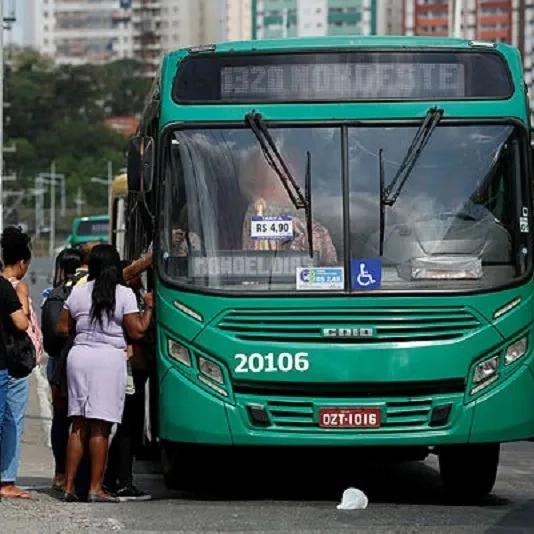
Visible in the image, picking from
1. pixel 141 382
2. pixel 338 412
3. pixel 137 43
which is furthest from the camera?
pixel 137 43

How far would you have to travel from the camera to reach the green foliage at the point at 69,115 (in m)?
158

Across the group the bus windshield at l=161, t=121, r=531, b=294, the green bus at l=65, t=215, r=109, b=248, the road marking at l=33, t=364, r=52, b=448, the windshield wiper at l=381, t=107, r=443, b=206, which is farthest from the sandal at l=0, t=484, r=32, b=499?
the green bus at l=65, t=215, r=109, b=248

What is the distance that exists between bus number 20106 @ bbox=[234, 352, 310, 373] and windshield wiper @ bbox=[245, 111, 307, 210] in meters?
0.93

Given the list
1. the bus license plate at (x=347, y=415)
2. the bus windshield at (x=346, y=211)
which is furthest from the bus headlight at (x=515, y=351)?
the bus license plate at (x=347, y=415)

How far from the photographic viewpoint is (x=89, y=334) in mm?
11805

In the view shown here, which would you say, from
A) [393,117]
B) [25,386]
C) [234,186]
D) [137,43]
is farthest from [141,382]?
[137,43]

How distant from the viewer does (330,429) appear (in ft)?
37.7

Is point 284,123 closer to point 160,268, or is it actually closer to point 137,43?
point 160,268

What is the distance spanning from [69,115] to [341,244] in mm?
160023

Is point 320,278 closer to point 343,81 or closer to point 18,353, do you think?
point 343,81

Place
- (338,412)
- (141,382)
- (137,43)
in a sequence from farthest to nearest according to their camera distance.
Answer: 1. (137,43)
2. (141,382)
3. (338,412)

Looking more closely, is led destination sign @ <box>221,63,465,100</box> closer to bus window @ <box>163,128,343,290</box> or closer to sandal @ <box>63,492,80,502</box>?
bus window @ <box>163,128,343,290</box>

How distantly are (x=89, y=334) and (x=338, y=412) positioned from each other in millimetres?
1610

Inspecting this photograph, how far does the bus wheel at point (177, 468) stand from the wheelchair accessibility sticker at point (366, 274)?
1.72 meters
